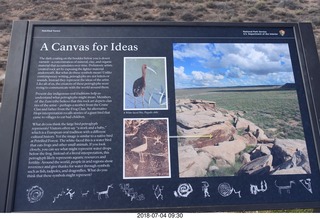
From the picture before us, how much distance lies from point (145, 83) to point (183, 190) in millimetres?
1051

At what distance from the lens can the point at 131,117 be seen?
3447 mm

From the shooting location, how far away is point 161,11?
1053 centimetres

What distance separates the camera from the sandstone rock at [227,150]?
11.1 feet

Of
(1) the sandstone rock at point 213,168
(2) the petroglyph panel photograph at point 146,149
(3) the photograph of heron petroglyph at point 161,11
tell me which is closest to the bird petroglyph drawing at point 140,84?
(2) the petroglyph panel photograph at point 146,149

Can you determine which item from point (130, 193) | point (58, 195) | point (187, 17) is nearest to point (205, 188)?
point (130, 193)

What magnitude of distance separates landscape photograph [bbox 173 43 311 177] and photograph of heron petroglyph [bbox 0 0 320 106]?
6227 millimetres

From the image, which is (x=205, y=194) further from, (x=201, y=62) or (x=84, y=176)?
(x=201, y=62)

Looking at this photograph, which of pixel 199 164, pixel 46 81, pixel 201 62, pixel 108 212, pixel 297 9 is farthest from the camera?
pixel 297 9

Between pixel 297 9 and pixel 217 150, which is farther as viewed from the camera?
pixel 297 9

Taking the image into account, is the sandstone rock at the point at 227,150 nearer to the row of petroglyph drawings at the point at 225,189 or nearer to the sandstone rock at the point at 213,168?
the sandstone rock at the point at 213,168

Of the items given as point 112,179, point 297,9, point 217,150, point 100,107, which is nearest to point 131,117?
point 100,107

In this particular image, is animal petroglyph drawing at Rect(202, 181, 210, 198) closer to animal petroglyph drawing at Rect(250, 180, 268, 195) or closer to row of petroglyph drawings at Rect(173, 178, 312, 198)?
row of petroglyph drawings at Rect(173, 178, 312, 198)

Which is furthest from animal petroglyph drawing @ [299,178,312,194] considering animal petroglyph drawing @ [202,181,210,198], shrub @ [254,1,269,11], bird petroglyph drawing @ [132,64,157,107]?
shrub @ [254,1,269,11]

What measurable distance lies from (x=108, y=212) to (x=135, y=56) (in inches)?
58.4
